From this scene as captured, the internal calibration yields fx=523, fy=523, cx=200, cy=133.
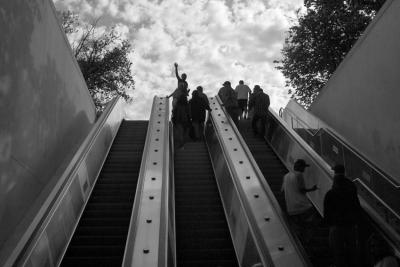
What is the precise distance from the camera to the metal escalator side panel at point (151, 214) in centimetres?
558

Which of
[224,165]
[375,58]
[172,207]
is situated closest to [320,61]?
[375,58]

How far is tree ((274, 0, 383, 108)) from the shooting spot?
21.6 m

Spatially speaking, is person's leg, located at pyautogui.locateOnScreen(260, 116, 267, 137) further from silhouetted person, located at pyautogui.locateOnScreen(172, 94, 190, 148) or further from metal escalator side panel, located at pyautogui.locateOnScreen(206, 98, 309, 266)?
metal escalator side panel, located at pyautogui.locateOnScreen(206, 98, 309, 266)

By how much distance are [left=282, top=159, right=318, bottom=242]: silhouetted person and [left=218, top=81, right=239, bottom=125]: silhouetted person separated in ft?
22.3

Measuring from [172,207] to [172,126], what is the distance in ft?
19.3

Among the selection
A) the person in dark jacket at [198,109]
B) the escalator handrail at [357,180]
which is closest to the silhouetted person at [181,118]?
the person in dark jacket at [198,109]

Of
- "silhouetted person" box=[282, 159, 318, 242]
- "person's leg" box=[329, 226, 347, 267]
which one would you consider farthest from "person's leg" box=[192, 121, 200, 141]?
"person's leg" box=[329, 226, 347, 267]

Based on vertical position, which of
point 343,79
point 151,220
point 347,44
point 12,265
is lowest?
point 12,265

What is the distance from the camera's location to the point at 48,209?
639 cm

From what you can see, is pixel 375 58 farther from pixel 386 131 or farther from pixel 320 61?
pixel 320 61

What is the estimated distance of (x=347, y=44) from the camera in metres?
22.2

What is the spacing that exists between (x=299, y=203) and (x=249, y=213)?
0.73 metres

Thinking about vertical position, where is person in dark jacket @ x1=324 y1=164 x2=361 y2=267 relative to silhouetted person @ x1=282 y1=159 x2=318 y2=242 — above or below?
below

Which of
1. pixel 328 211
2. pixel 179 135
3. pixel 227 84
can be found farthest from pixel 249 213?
pixel 227 84
